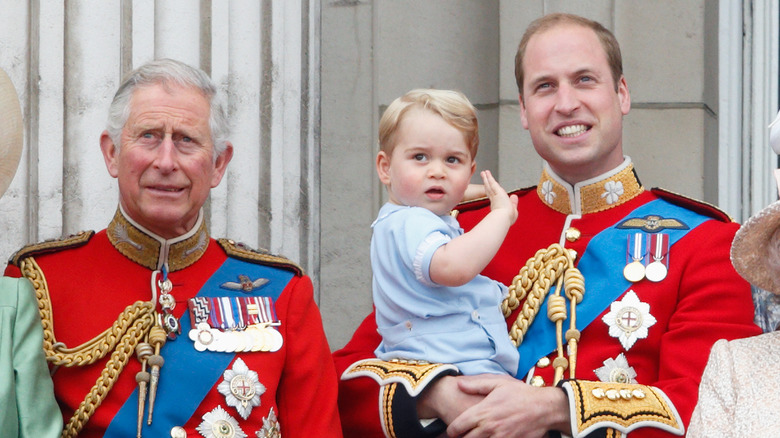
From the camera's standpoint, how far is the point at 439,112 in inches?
142

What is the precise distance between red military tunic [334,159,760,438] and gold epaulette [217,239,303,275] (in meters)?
0.31

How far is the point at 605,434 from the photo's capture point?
3.34m

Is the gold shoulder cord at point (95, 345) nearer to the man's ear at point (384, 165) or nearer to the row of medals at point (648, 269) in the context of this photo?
the man's ear at point (384, 165)

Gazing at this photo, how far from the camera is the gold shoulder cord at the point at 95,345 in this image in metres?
3.35

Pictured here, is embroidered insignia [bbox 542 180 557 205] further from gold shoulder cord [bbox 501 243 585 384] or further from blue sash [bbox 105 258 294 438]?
blue sash [bbox 105 258 294 438]

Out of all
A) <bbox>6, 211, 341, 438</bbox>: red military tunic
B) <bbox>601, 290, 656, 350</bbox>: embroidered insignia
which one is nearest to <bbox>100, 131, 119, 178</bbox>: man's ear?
<bbox>6, 211, 341, 438</bbox>: red military tunic

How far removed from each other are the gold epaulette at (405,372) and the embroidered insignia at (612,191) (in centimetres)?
71

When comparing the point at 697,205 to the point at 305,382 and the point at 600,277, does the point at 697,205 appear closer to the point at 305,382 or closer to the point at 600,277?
the point at 600,277

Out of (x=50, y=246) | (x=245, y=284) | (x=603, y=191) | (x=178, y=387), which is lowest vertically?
(x=178, y=387)

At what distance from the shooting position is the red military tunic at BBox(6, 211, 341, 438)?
341cm

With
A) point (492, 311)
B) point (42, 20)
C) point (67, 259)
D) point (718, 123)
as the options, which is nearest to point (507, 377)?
point (492, 311)

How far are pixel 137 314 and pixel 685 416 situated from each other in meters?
1.32

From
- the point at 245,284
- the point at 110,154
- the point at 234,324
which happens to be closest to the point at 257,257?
the point at 245,284

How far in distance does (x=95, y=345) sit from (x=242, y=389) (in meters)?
0.36
